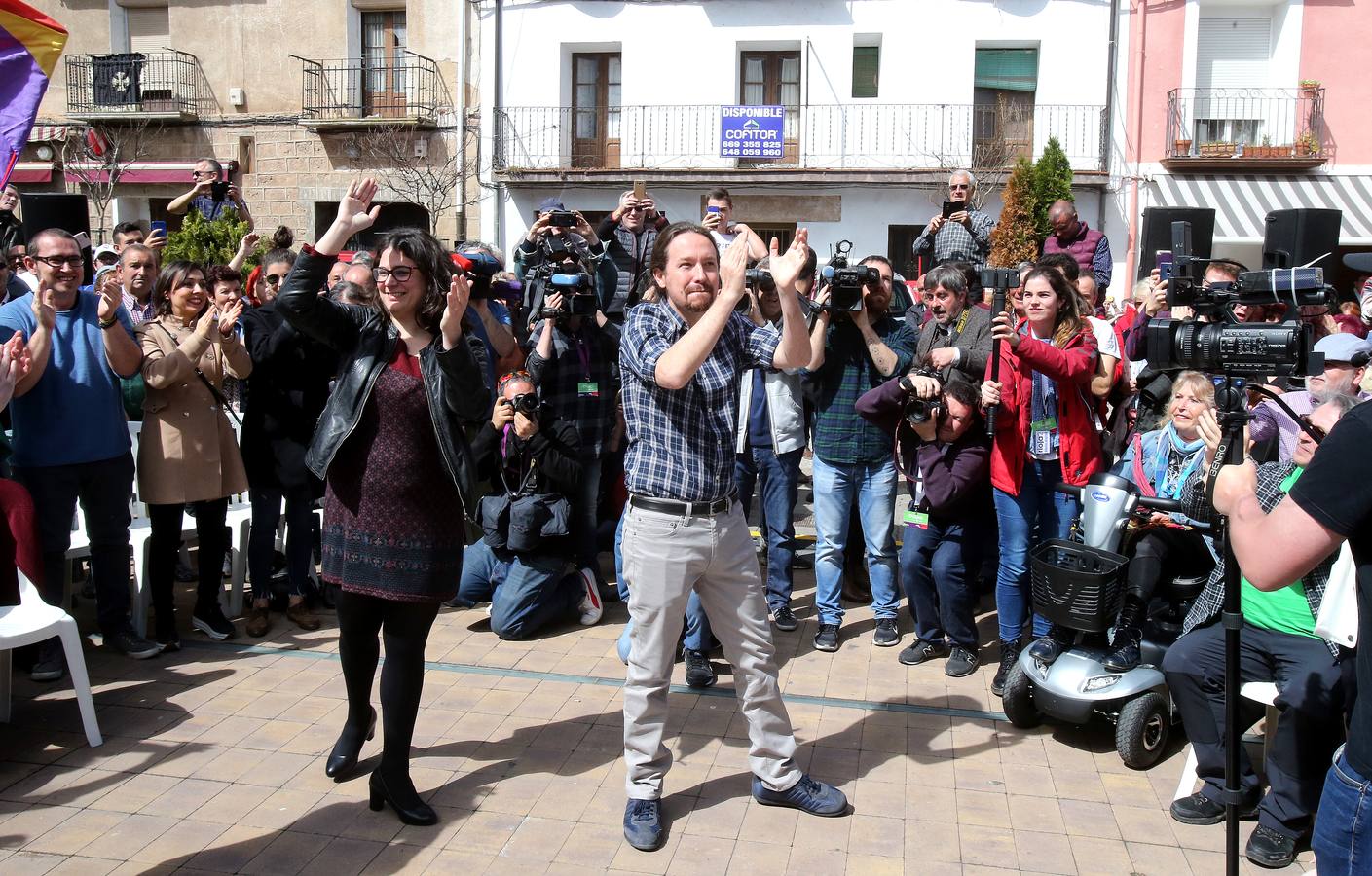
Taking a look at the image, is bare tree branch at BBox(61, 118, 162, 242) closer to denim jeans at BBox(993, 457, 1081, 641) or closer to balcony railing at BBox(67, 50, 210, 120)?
balcony railing at BBox(67, 50, 210, 120)

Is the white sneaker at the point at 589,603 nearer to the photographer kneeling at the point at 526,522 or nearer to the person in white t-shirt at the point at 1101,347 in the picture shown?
the photographer kneeling at the point at 526,522

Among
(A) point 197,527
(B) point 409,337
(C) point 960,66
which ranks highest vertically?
(C) point 960,66

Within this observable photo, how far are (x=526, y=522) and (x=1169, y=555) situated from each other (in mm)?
3061

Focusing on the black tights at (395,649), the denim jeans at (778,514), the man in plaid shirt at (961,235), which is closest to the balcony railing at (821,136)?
the man in plaid shirt at (961,235)

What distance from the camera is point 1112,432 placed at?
6.42 metres

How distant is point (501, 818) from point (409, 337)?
1.67 m

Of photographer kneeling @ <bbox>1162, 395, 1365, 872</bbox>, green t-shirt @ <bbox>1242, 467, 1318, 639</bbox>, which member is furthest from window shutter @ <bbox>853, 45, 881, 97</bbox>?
green t-shirt @ <bbox>1242, 467, 1318, 639</bbox>

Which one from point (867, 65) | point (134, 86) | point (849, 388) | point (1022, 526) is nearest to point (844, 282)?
point (849, 388)

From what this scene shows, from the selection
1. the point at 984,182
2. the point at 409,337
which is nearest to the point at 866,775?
the point at 409,337

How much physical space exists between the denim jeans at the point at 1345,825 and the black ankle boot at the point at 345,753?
10.1ft

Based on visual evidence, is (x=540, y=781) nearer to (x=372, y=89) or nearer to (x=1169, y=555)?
(x=1169, y=555)

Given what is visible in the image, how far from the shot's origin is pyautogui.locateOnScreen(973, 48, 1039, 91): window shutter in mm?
18859

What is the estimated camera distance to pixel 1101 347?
6.00m

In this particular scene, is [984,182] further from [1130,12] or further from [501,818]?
[501,818]
